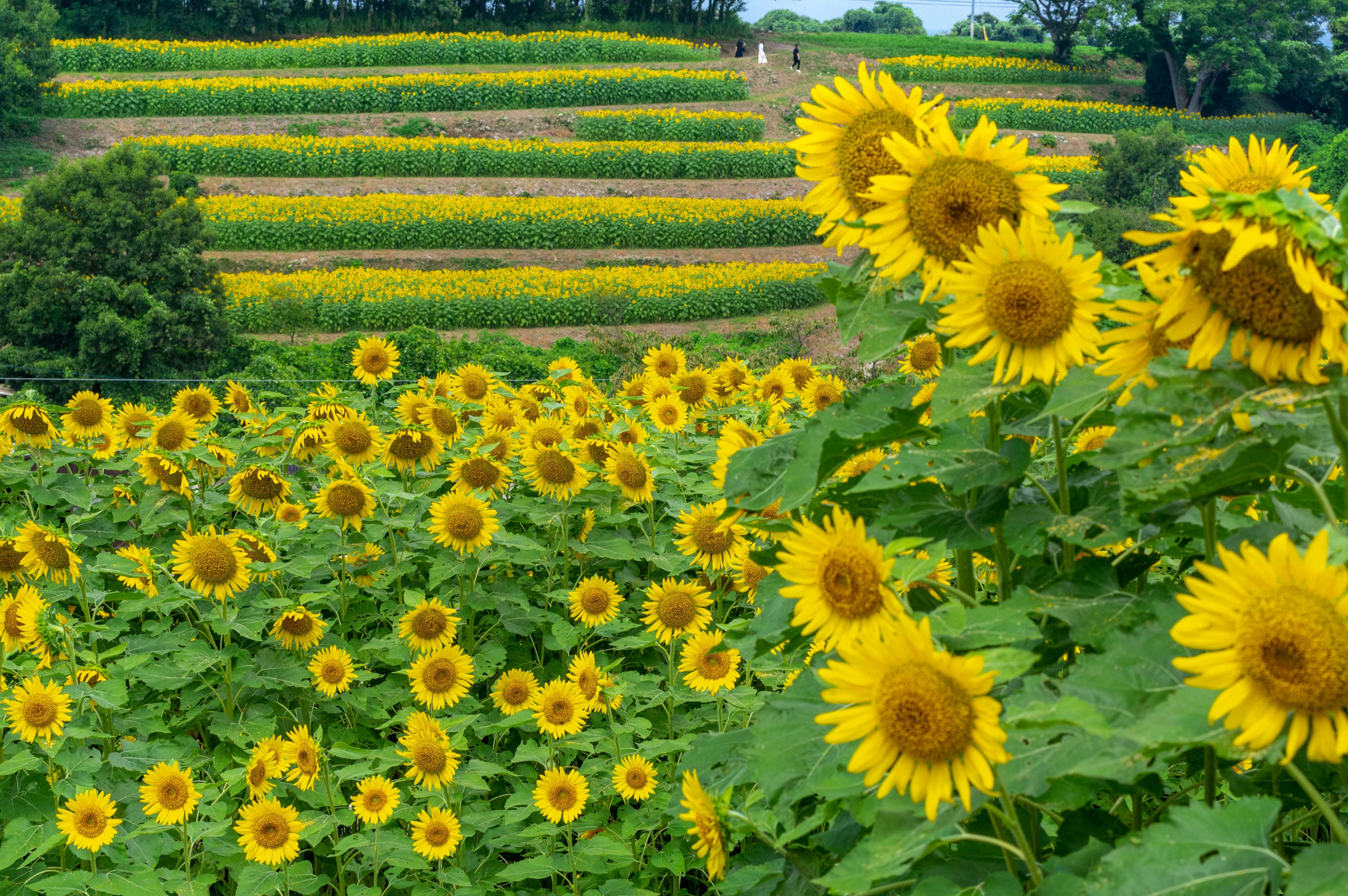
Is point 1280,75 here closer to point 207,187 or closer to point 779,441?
point 207,187

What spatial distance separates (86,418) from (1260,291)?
3672mm

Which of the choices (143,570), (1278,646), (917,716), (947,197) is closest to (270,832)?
(143,570)

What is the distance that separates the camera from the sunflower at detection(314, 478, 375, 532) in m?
2.90

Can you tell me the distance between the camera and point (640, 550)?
3127 mm

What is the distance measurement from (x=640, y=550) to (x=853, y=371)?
696 centimetres

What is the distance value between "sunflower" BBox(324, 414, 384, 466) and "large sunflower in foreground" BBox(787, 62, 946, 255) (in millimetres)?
2091

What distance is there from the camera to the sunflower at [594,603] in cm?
286

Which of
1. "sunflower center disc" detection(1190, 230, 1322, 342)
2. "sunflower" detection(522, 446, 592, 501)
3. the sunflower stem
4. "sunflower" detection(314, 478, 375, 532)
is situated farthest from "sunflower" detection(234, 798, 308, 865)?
"sunflower center disc" detection(1190, 230, 1322, 342)

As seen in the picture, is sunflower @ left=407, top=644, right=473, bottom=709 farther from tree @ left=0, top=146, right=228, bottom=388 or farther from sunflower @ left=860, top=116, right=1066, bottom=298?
tree @ left=0, top=146, right=228, bottom=388

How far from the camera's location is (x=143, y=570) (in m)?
2.78

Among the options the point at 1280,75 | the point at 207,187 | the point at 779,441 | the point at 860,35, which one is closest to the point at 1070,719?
the point at 779,441

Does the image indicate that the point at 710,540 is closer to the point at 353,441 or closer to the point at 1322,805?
the point at 353,441

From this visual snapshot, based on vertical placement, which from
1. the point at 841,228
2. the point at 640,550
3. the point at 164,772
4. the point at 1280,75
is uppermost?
the point at 1280,75

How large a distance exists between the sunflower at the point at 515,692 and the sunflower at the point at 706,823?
111 cm
